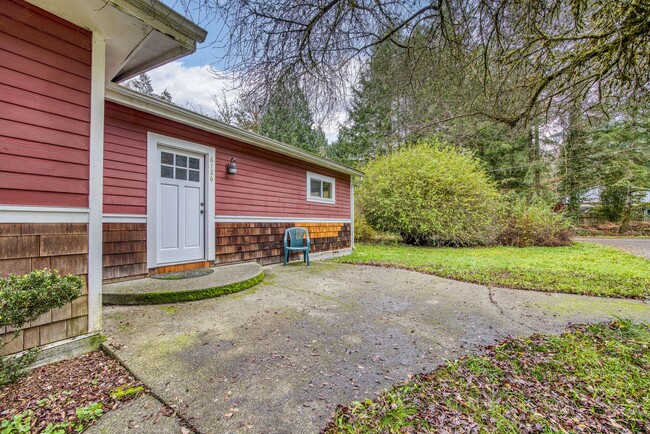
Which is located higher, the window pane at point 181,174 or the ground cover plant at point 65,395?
the window pane at point 181,174

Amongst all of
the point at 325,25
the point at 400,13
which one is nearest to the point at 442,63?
the point at 400,13

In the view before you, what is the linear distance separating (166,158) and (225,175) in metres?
0.94

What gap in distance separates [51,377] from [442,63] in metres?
4.02

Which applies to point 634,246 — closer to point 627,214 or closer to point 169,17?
point 627,214

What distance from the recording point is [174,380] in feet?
5.55

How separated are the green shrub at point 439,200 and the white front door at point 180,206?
21.5 ft

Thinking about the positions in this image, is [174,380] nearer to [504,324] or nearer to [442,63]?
[504,324]

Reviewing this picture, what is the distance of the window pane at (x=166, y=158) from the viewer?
404 centimetres

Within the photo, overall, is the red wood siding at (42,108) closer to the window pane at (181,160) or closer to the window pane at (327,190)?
the window pane at (181,160)

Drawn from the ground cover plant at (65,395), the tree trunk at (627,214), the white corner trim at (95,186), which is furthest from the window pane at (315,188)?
the tree trunk at (627,214)

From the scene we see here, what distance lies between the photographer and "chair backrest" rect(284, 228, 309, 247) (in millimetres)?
5859

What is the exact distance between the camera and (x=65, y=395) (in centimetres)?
159

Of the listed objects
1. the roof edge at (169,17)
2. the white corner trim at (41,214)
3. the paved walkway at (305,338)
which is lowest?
the paved walkway at (305,338)

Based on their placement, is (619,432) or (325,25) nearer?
(619,432)
